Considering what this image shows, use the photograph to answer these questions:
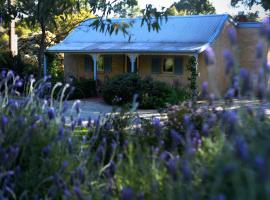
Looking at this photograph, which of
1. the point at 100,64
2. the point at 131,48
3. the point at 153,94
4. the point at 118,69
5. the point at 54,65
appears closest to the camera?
the point at 153,94

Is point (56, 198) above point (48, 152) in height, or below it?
below

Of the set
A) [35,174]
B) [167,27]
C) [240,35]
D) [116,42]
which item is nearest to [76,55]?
[116,42]

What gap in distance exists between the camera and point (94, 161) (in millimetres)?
3650

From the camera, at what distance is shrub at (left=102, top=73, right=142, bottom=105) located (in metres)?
18.4

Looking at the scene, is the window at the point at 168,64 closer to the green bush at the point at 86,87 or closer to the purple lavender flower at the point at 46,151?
the green bush at the point at 86,87

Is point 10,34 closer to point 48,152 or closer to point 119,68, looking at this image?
point 119,68

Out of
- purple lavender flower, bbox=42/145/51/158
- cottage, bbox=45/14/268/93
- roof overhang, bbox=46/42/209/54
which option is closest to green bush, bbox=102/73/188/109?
roof overhang, bbox=46/42/209/54

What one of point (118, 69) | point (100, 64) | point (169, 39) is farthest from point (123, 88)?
point (100, 64)

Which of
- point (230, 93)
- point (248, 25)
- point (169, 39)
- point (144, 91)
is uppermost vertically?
point (248, 25)

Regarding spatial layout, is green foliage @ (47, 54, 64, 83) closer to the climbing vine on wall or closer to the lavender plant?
the climbing vine on wall

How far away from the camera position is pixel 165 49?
2103 cm

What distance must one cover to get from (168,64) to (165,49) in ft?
6.42

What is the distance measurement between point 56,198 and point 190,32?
2005 cm

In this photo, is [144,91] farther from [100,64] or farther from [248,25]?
[248,25]
